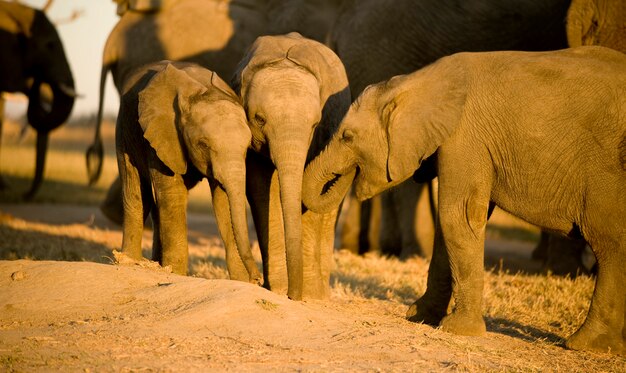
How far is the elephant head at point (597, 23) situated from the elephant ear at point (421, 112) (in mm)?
2821

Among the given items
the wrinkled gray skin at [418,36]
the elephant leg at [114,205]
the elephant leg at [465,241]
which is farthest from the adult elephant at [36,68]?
the elephant leg at [465,241]

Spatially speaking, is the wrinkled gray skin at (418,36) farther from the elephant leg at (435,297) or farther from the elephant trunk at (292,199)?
the elephant trunk at (292,199)

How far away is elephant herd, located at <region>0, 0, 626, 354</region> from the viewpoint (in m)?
6.31

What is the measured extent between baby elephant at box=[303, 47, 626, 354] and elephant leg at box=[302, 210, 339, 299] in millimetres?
450

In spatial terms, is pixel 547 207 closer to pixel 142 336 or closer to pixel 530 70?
pixel 530 70

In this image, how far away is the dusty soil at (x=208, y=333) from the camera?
528 cm

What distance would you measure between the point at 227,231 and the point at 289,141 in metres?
0.87

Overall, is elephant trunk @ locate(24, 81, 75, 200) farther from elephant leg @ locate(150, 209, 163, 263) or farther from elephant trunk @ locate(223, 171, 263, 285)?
→ elephant trunk @ locate(223, 171, 263, 285)

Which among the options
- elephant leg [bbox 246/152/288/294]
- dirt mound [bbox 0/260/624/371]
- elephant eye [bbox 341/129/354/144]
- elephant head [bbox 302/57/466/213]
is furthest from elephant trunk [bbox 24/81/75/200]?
elephant eye [bbox 341/129/354/144]

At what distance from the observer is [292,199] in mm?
6637

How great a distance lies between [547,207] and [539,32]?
422cm

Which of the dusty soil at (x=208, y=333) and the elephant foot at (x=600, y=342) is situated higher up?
the elephant foot at (x=600, y=342)

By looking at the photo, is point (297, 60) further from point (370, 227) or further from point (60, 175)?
point (60, 175)

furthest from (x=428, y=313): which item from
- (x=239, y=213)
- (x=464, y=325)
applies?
(x=239, y=213)
